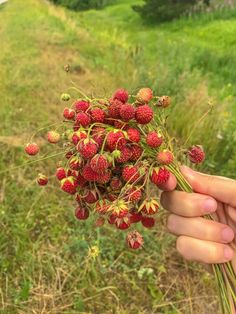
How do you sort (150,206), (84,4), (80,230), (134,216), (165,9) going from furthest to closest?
(84,4) < (165,9) < (80,230) < (134,216) < (150,206)

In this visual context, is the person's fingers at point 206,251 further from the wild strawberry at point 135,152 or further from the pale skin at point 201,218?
the wild strawberry at point 135,152

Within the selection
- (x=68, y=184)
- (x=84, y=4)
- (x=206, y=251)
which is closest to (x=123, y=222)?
(x=68, y=184)

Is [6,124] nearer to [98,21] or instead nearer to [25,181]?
[25,181]

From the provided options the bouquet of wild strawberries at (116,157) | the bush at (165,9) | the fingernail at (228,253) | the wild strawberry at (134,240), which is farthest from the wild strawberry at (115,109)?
the bush at (165,9)

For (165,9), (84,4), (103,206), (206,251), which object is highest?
(103,206)

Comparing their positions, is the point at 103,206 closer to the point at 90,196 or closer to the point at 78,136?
the point at 90,196

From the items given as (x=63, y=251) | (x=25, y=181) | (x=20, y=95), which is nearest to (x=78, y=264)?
(x=63, y=251)
